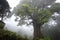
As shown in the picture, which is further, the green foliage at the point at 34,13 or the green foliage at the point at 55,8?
the green foliage at the point at 55,8

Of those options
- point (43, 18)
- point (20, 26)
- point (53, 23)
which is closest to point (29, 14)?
point (43, 18)

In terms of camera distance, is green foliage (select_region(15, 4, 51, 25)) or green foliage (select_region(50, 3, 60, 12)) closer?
green foliage (select_region(15, 4, 51, 25))

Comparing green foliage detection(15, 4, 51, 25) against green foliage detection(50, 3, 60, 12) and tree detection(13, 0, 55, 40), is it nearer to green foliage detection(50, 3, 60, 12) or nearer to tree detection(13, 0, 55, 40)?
tree detection(13, 0, 55, 40)

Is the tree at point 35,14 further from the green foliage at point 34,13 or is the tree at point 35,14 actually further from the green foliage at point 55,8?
the green foliage at point 55,8

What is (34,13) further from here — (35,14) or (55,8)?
(55,8)

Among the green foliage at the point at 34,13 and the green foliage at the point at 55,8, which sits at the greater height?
the green foliage at the point at 55,8

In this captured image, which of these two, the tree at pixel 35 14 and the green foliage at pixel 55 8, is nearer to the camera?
the tree at pixel 35 14

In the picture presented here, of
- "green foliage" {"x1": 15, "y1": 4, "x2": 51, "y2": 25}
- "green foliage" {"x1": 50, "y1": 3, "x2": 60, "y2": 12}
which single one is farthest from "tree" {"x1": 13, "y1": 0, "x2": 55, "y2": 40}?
"green foliage" {"x1": 50, "y1": 3, "x2": 60, "y2": 12}

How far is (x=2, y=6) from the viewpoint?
8.72 meters

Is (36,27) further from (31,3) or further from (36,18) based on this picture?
(31,3)

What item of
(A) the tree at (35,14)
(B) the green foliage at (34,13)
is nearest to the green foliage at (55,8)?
(A) the tree at (35,14)

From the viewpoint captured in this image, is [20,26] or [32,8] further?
[20,26]

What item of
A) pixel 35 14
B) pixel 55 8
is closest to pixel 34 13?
pixel 35 14

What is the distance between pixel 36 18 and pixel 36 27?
2.45 feet
